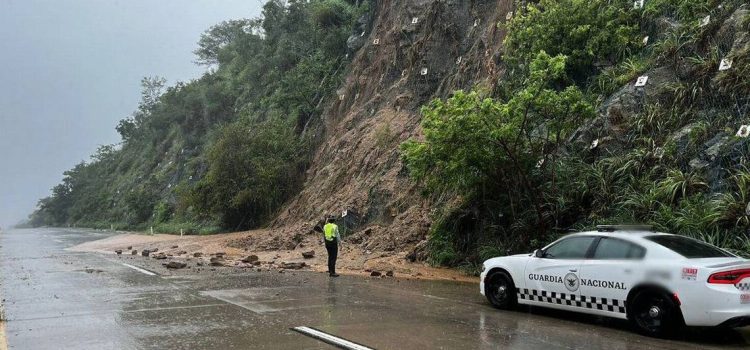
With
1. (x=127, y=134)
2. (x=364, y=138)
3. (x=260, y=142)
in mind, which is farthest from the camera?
(x=127, y=134)

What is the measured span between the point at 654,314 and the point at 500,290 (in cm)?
264

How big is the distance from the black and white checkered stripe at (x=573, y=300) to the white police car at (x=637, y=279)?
0.01 meters

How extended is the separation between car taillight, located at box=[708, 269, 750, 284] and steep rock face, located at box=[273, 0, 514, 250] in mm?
11697

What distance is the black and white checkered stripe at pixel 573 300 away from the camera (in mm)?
7960

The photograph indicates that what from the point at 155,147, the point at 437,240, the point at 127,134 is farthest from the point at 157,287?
the point at 127,134

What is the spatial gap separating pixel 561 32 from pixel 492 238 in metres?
6.21

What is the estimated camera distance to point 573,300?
8.45 meters

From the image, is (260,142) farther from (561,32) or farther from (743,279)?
(743,279)

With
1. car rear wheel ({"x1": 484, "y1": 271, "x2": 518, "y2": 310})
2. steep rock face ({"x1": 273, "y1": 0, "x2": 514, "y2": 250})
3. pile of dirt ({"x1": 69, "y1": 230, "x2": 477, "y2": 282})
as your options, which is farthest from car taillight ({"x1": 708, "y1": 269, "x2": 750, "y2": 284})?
steep rock face ({"x1": 273, "y1": 0, "x2": 514, "y2": 250})

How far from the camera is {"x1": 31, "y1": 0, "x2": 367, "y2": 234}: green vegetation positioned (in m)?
33.4

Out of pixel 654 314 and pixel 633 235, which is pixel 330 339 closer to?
pixel 654 314

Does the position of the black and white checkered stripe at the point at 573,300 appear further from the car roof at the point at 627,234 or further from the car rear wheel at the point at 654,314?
the car roof at the point at 627,234

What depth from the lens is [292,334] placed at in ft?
24.9

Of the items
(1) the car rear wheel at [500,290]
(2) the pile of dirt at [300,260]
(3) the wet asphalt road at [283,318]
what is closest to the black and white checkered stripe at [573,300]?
(1) the car rear wheel at [500,290]
